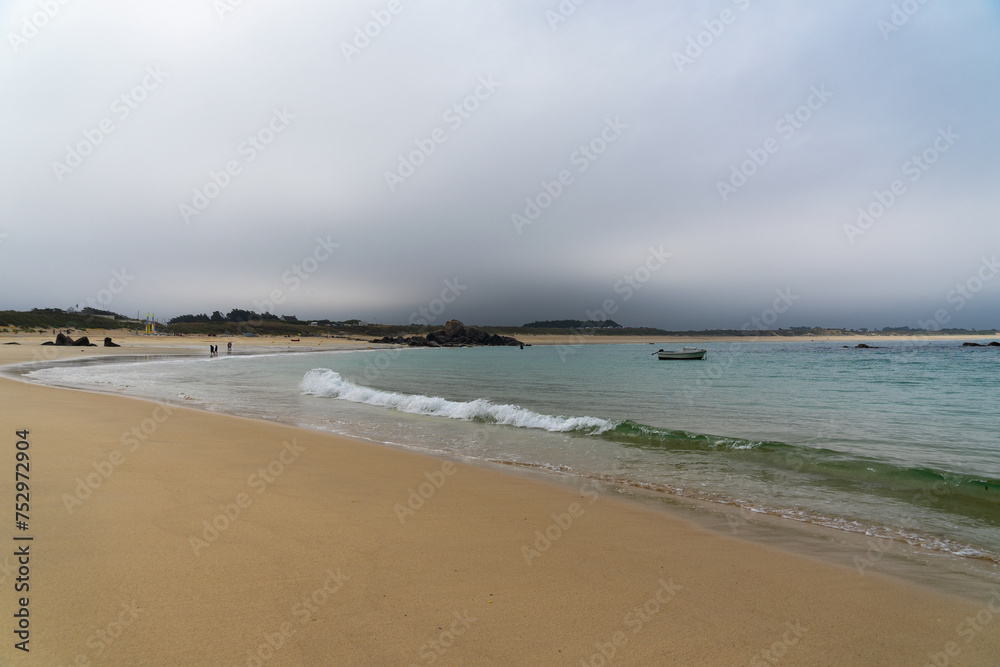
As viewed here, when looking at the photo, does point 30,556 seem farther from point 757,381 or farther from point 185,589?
point 757,381

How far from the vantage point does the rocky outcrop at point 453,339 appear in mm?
121312

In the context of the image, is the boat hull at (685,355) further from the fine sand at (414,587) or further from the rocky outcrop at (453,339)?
the rocky outcrop at (453,339)

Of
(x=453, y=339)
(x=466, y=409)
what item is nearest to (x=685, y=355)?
(x=466, y=409)

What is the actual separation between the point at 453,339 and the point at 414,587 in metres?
127

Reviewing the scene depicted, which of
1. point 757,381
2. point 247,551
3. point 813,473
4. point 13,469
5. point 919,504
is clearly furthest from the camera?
point 757,381

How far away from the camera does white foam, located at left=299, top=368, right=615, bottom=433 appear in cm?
1281

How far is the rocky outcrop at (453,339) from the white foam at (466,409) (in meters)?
97.1

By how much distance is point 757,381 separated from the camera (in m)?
26.2

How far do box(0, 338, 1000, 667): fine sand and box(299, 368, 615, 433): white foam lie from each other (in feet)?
21.3

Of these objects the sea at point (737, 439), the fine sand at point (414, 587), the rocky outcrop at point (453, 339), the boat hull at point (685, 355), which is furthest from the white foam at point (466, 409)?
the rocky outcrop at point (453, 339)

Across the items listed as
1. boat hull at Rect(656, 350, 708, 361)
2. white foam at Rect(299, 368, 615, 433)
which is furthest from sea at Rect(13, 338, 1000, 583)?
boat hull at Rect(656, 350, 708, 361)

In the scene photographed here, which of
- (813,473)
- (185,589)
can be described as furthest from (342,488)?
(813,473)

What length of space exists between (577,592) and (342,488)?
377cm

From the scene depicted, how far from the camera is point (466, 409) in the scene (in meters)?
15.5
